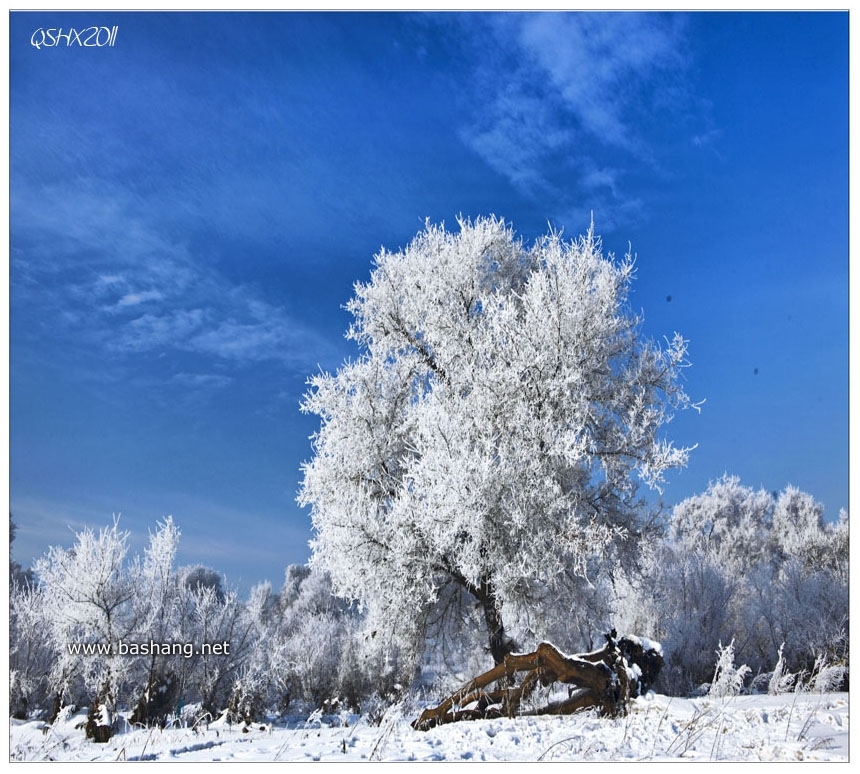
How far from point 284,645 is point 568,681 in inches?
357

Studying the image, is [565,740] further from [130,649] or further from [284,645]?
[284,645]

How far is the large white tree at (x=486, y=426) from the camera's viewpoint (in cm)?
873

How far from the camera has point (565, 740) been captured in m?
5.64

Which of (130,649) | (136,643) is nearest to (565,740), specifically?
(130,649)

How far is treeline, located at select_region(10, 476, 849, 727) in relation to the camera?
9672 millimetres

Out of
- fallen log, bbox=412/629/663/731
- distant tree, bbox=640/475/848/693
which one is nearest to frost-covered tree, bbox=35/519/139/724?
fallen log, bbox=412/629/663/731

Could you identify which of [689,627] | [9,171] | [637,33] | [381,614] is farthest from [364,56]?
[689,627]

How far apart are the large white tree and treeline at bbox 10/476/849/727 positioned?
2.44 ft

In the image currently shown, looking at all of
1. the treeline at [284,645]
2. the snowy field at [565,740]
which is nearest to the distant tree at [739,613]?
the treeline at [284,645]

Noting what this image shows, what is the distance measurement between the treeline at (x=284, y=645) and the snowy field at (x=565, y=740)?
1.29m

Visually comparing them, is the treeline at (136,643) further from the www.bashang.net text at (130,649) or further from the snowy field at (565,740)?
the snowy field at (565,740)

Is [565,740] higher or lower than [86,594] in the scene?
lower

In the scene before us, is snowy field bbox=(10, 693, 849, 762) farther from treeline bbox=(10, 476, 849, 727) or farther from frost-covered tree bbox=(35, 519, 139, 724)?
frost-covered tree bbox=(35, 519, 139, 724)

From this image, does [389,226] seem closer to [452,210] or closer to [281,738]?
[452,210]
